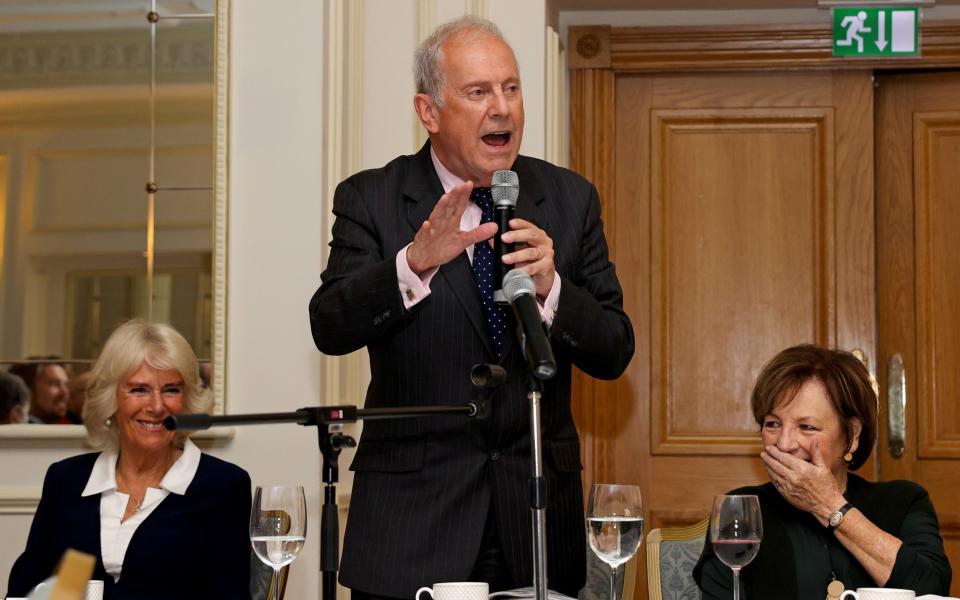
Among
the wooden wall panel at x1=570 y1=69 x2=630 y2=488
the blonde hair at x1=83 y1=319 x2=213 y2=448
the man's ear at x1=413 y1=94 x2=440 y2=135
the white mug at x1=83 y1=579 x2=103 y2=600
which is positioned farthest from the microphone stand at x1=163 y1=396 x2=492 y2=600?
the wooden wall panel at x1=570 y1=69 x2=630 y2=488

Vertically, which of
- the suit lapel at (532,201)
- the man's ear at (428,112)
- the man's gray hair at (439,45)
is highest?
the man's gray hair at (439,45)


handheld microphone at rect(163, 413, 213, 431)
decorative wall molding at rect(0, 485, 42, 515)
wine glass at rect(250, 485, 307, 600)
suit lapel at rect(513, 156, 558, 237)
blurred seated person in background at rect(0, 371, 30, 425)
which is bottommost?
decorative wall molding at rect(0, 485, 42, 515)

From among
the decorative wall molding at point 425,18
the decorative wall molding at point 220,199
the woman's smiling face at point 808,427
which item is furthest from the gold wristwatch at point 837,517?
the decorative wall molding at point 425,18

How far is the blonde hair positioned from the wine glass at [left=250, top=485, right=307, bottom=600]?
0.99 meters

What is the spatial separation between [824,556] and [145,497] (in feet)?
4.53

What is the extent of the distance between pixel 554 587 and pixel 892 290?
2.92m

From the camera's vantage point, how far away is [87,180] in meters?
3.48

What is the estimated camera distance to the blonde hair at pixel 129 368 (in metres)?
2.66

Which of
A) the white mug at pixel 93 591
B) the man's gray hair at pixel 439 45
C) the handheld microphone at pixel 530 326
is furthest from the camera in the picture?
the man's gray hair at pixel 439 45

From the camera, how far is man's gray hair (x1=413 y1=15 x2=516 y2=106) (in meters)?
2.18

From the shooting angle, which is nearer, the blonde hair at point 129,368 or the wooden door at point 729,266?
the blonde hair at point 129,368

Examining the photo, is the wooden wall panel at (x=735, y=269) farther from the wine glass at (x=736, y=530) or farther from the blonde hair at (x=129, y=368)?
the wine glass at (x=736, y=530)

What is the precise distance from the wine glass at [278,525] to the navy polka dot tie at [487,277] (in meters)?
0.50

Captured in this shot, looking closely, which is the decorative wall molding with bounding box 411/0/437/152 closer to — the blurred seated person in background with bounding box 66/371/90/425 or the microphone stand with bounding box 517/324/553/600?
the blurred seated person in background with bounding box 66/371/90/425
